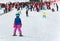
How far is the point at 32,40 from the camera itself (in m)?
11.5

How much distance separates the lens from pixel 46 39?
11836 millimetres

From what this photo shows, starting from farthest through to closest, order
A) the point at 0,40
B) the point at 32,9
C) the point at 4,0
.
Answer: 1. the point at 4,0
2. the point at 32,9
3. the point at 0,40

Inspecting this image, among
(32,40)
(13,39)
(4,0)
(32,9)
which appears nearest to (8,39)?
(13,39)

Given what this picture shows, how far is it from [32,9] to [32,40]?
28.3 m

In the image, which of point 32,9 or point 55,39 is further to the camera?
point 32,9

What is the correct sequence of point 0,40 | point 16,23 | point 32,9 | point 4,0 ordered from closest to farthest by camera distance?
point 0,40, point 16,23, point 32,9, point 4,0

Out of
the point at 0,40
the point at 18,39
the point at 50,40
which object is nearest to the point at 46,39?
the point at 50,40

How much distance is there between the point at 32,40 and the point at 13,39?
780 mm

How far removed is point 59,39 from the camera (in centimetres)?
1182

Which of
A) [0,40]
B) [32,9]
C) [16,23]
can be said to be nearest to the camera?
[0,40]

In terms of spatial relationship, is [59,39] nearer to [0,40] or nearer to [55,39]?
Answer: [55,39]

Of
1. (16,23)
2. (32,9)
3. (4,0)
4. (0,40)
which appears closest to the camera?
(0,40)

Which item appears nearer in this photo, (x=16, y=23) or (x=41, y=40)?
(x=41, y=40)

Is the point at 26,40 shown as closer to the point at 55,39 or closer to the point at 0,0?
the point at 55,39
